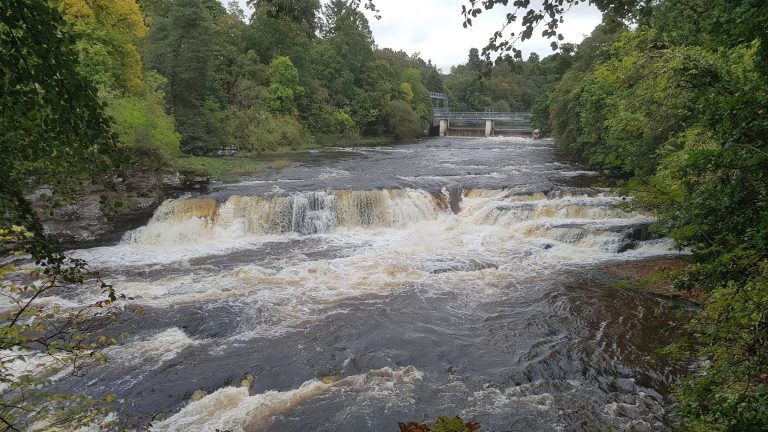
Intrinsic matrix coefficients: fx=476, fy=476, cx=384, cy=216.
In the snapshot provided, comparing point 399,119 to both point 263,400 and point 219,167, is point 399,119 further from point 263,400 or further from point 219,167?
point 263,400

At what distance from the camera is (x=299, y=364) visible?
775 centimetres

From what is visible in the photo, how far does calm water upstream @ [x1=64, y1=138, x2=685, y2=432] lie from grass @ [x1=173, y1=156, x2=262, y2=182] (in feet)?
5.16

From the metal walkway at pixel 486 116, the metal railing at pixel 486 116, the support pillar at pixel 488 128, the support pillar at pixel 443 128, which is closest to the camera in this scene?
the support pillar at pixel 488 128

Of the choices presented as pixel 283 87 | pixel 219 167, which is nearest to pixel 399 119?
pixel 283 87

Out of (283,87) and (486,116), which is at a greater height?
(283,87)

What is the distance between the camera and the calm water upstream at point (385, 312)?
21.9 feet

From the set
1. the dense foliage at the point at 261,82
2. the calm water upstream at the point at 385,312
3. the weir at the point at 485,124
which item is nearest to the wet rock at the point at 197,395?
the calm water upstream at the point at 385,312

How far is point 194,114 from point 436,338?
67.2 feet

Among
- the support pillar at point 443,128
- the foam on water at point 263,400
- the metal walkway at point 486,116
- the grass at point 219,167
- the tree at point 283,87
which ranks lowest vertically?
the foam on water at point 263,400

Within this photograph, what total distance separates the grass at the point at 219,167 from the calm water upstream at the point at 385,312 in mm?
1572

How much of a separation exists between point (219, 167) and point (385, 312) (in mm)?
14509

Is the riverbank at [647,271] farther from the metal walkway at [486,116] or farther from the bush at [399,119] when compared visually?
the metal walkway at [486,116]

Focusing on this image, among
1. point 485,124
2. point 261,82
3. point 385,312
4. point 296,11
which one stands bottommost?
point 385,312

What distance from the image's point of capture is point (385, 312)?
9711 mm
